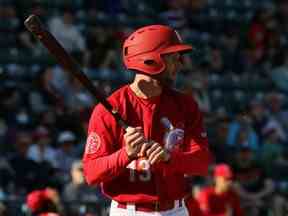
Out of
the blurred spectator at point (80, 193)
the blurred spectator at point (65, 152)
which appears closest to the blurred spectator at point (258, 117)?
the blurred spectator at point (65, 152)

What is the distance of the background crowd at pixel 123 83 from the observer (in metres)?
10.2

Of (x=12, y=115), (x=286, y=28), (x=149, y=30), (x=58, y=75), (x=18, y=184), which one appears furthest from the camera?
(x=286, y=28)

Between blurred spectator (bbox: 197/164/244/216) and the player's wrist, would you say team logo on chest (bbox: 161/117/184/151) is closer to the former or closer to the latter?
the player's wrist

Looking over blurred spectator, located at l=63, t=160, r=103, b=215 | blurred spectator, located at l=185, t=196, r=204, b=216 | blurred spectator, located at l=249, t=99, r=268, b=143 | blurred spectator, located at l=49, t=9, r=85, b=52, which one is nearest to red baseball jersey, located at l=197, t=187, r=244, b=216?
blurred spectator, located at l=63, t=160, r=103, b=215

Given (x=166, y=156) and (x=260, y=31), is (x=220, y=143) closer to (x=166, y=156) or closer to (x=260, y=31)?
(x=260, y=31)

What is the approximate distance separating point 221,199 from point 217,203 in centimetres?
5

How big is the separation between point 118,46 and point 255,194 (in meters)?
2.98

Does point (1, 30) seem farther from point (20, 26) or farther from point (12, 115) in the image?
point (12, 115)

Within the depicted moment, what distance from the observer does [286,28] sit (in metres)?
15.2

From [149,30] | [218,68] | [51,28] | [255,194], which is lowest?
[255,194]

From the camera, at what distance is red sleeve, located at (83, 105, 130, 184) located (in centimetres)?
442

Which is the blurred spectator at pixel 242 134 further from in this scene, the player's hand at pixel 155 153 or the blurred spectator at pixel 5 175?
the player's hand at pixel 155 153

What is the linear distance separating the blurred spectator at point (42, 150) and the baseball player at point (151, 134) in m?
5.74

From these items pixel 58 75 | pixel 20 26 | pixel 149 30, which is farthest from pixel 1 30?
pixel 149 30
